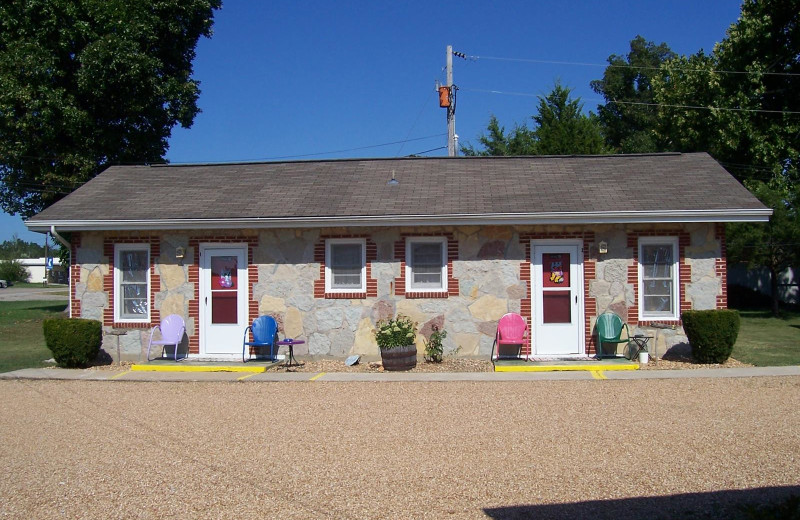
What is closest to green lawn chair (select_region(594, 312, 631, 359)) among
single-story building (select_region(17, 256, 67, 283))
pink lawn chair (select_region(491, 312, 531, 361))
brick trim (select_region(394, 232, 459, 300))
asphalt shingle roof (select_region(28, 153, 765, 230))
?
pink lawn chair (select_region(491, 312, 531, 361))

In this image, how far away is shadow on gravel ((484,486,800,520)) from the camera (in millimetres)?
5426

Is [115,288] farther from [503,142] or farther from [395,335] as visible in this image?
[503,142]

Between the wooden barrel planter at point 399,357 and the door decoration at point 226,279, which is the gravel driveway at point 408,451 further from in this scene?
the door decoration at point 226,279

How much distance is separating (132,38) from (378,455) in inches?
804

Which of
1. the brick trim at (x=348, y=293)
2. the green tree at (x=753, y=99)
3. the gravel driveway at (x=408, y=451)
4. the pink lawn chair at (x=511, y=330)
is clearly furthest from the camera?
the green tree at (x=753, y=99)

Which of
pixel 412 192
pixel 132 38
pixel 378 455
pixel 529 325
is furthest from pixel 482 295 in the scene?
pixel 132 38

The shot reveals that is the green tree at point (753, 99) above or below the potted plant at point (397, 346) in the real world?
above

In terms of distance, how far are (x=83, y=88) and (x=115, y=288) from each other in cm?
1118

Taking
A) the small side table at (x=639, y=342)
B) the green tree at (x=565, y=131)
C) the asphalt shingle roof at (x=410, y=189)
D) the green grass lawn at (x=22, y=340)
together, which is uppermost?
the green tree at (x=565, y=131)

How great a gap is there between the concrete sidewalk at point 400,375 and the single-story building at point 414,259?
53.4 inches

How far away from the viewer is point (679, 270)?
45.5 feet

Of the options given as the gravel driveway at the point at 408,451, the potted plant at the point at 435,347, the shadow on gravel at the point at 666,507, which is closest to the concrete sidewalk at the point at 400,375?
the gravel driveway at the point at 408,451

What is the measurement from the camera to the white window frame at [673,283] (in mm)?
13875

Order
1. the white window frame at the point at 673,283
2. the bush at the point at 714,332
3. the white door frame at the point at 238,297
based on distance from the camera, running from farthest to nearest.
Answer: the white door frame at the point at 238,297 < the white window frame at the point at 673,283 < the bush at the point at 714,332
